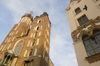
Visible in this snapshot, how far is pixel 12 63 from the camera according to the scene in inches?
580

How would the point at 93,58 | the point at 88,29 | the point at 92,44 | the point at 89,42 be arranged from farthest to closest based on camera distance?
the point at 88,29 < the point at 89,42 < the point at 92,44 < the point at 93,58

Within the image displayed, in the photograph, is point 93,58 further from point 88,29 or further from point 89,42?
point 88,29

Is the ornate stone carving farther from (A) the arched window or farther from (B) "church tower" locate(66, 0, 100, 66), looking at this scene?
(A) the arched window

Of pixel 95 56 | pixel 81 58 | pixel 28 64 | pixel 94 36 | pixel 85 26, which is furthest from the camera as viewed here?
pixel 28 64

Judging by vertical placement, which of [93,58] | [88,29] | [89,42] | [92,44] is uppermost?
[88,29]

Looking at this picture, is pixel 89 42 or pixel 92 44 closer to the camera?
pixel 92 44

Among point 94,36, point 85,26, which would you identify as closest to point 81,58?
point 94,36

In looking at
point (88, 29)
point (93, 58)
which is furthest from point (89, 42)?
point (93, 58)

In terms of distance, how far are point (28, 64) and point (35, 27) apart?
493 inches

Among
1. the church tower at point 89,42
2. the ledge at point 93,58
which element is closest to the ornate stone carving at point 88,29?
the church tower at point 89,42

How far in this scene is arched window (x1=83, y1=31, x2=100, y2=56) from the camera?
5462 mm

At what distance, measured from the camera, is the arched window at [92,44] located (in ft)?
17.9

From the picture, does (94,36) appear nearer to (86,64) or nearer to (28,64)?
(86,64)

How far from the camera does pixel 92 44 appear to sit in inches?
232
